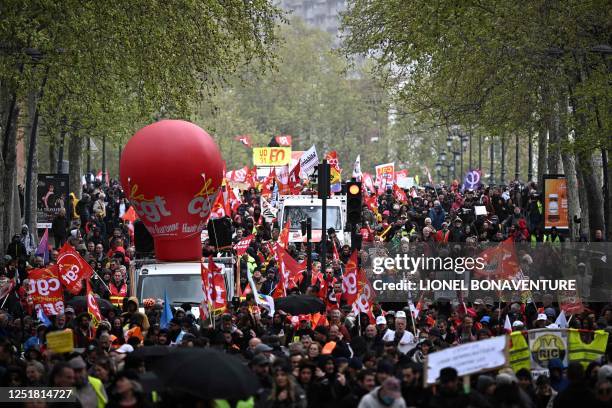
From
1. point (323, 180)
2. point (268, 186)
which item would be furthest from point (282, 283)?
point (268, 186)

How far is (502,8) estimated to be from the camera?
105 ft

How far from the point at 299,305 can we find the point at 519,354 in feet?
20.8

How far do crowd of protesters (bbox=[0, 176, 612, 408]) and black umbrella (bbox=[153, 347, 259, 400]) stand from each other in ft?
0.92

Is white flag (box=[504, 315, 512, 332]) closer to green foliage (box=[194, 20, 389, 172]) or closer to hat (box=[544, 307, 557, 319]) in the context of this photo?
hat (box=[544, 307, 557, 319])

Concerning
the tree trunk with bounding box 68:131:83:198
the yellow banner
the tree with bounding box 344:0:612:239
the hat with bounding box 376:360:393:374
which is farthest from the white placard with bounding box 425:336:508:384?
the yellow banner

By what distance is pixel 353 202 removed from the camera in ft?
96.0

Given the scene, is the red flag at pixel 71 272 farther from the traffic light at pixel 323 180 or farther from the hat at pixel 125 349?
the hat at pixel 125 349

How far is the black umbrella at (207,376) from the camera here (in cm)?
1095

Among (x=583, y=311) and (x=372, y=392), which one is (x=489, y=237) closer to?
(x=583, y=311)

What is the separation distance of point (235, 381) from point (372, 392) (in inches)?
65.4

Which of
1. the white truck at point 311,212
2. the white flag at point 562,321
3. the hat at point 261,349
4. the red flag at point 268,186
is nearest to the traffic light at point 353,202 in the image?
the white truck at point 311,212

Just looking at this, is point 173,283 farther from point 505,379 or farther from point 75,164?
point 75,164

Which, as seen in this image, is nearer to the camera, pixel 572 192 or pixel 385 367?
pixel 385 367

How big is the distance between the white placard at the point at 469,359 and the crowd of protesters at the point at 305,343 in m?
0.15
